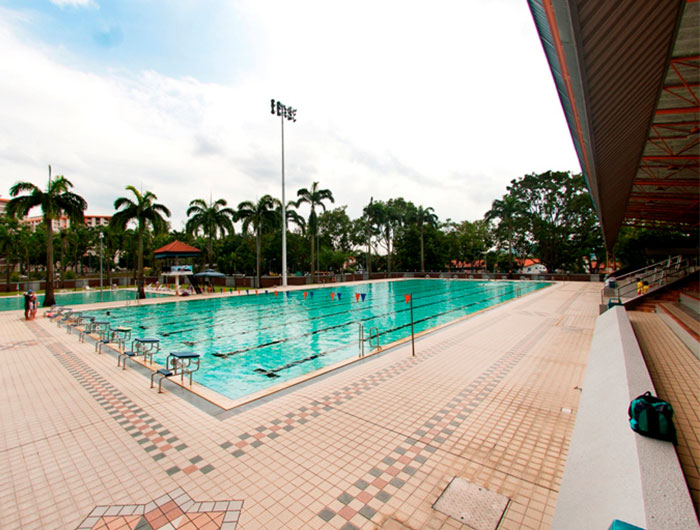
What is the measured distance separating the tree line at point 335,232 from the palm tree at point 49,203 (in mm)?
49

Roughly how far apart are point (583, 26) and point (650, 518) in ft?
15.9

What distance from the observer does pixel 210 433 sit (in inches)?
186

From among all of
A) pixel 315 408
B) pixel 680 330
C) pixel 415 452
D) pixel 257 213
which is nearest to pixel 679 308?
pixel 680 330

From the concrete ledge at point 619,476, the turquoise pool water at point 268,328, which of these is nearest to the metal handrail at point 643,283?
Result: the turquoise pool water at point 268,328

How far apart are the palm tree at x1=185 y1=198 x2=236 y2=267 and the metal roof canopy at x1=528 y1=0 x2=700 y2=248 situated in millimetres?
31137

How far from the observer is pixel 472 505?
10.3ft

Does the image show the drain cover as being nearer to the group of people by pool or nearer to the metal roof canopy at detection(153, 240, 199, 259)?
the group of people by pool

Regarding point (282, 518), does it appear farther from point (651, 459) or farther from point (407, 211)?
point (407, 211)

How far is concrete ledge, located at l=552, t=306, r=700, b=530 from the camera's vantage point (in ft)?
7.01

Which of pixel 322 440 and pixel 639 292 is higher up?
pixel 639 292

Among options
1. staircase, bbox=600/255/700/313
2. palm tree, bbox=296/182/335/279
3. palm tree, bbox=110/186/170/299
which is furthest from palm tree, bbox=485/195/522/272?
palm tree, bbox=110/186/170/299

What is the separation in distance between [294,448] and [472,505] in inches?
88.3

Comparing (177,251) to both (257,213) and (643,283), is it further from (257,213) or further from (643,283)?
(643,283)

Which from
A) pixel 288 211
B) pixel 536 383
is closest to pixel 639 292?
pixel 536 383
